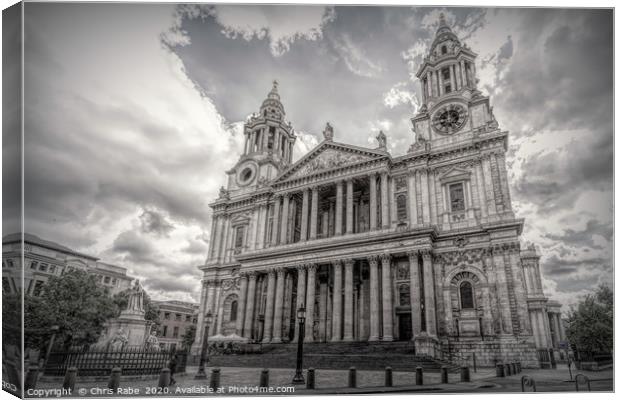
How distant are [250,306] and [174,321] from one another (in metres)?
37.0

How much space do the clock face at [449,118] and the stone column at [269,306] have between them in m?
20.4

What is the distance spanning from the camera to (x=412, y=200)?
1403 inches

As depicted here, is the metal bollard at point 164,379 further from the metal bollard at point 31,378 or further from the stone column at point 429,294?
the stone column at point 429,294

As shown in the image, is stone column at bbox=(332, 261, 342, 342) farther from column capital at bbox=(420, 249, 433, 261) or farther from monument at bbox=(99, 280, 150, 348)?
monument at bbox=(99, 280, 150, 348)

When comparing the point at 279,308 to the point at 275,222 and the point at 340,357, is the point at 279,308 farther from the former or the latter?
the point at 340,357

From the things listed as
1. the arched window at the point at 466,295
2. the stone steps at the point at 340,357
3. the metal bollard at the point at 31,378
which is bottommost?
the metal bollard at the point at 31,378

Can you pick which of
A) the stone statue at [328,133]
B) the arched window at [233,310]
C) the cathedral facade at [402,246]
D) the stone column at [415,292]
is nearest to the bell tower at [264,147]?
the cathedral facade at [402,246]

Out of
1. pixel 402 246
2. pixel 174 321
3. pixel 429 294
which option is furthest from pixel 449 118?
pixel 174 321

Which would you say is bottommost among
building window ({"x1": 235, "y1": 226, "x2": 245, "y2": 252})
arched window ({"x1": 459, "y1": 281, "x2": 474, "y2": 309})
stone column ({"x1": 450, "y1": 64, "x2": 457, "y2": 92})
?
arched window ({"x1": 459, "y1": 281, "x2": 474, "y2": 309})

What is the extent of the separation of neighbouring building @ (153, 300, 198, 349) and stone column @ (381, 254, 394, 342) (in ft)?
148

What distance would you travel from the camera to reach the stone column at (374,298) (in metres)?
30.1

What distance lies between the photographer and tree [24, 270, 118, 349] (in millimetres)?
28719

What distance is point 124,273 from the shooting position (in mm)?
34500

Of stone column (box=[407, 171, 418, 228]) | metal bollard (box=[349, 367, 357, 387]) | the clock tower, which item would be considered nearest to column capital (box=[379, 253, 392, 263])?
stone column (box=[407, 171, 418, 228])
